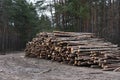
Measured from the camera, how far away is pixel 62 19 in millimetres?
30656

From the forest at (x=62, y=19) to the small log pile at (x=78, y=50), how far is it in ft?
19.1

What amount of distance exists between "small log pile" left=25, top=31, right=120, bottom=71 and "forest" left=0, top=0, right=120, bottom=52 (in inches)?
229

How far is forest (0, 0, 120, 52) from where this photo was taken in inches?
945

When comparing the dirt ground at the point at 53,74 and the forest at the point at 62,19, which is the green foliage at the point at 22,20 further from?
the dirt ground at the point at 53,74

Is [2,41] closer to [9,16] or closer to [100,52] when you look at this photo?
[9,16]

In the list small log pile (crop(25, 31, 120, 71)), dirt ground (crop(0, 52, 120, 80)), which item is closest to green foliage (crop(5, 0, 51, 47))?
small log pile (crop(25, 31, 120, 71))

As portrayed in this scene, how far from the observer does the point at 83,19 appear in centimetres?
2714

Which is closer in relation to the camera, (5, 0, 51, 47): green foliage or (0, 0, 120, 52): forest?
(0, 0, 120, 52): forest

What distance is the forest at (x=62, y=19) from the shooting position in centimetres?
2402

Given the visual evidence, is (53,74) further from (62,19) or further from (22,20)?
(22,20)

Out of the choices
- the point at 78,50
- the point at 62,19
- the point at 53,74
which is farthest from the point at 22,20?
the point at 53,74

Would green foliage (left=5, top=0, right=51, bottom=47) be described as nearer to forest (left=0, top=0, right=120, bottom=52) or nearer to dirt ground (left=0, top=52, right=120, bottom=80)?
forest (left=0, top=0, right=120, bottom=52)

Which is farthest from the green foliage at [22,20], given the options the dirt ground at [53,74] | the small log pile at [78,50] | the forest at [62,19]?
the dirt ground at [53,74]

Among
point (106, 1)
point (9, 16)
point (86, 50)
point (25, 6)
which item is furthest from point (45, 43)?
point (25, 6)
